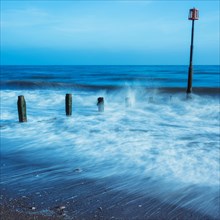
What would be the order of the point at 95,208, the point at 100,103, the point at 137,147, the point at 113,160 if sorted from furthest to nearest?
the point at 100,103 → the point at 137,147 → the point at 113,160 → the point at 95,208

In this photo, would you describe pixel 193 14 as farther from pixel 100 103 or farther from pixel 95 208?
pixel 95 208

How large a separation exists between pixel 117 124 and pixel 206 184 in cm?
501

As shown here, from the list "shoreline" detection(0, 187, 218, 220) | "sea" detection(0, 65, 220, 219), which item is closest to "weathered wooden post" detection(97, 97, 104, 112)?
"sea" detection(0, 65, 220, 219)

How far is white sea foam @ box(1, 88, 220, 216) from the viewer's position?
4.41 meters

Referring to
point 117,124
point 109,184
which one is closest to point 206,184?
point 109,184

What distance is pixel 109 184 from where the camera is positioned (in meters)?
4.38

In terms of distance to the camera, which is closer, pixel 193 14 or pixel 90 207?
pixel 90 207

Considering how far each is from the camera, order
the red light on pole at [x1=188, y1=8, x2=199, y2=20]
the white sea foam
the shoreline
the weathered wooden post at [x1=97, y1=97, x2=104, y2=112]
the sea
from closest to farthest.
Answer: the shoreline → the sea → the white sea foam → the weathered wooden post at [x1=97, y1=97, x2=104, y2=112] → the red light on pole at [x1=188, y1=8, x2=199, y2=20]

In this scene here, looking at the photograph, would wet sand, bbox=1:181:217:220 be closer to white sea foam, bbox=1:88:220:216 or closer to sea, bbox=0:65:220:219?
sea, bbox=0:65:220:219

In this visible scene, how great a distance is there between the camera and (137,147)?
6.61 metres

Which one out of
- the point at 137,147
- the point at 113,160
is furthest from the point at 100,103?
the point at 113,160

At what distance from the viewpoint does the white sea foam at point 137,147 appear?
14.5ft

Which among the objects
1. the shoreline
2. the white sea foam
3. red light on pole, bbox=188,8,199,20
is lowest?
the white sea foam

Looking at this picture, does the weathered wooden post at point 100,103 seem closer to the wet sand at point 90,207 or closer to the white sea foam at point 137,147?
the white sea foam at point 137,147
